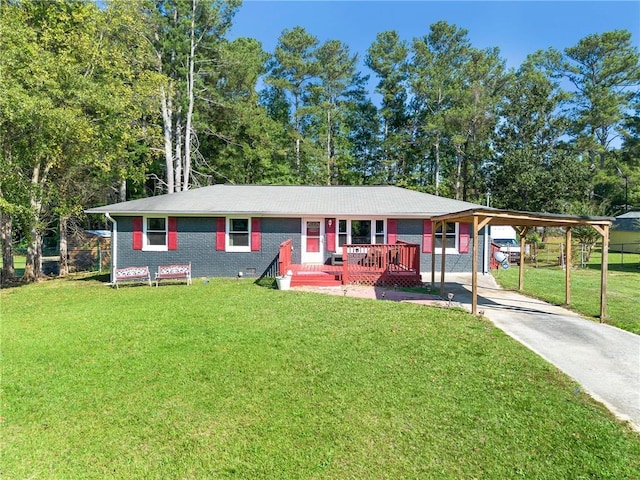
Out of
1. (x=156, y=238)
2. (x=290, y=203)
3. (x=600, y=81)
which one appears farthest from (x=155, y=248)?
(x=600, y=81)

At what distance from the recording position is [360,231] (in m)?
13.8

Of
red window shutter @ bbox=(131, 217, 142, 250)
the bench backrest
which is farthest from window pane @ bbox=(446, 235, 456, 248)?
red window shutter @ bbox=(131, 217, 142, 250)

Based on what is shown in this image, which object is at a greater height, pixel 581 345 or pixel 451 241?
pixel 451 241

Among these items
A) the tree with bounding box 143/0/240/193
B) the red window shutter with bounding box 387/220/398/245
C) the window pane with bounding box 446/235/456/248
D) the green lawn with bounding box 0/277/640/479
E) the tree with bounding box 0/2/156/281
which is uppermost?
the tree with bounding box 143/0/240/193

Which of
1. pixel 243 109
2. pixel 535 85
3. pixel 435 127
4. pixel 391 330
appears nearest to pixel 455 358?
pixel 391 330

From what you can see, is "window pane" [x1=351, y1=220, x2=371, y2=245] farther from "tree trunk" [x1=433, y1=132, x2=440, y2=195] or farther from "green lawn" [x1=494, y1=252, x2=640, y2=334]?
"tree trunk" [x1=433, y1=132, x2=440, y2=195]

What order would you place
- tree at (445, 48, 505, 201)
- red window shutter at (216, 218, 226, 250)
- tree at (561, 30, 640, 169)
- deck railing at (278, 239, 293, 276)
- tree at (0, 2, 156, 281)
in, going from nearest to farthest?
deck railing at (278, 239, 293, 276), tree at (0, 2, 156, 281), red window shutter at (216, 218, 226, 250), tree at (445, 48, 505, 201), tree at (561, 30, 640, 169)

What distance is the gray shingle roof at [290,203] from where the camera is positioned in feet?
41.9

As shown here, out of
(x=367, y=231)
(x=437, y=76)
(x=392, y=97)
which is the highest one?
(x=437, y=76)

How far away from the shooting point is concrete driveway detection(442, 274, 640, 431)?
4074 mm

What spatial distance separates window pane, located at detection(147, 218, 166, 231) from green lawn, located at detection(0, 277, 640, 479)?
6.66 m

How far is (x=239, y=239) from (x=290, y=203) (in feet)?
8.19

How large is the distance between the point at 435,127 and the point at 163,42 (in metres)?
20.4

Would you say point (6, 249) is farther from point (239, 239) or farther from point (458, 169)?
point (458, 169)
